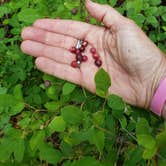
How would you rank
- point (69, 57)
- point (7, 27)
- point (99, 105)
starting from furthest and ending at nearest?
1. point (7, 27)
2. point (69, 57)
3. point (99, 105)

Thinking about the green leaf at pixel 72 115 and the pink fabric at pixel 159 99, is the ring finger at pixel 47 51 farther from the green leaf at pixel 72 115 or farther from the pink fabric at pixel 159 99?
the green leaf at pixel 72 115

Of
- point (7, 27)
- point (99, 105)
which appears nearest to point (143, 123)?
point (99, 105)

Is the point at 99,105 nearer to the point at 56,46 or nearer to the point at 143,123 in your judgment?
the point at 56,46

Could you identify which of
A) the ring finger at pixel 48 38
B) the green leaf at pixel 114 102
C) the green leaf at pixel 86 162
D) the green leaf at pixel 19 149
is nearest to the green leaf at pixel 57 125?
the green leaf at pixel 19 149

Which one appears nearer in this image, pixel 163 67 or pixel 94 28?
pixel 163 67

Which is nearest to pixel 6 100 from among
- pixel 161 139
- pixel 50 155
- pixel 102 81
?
pixel 50 155

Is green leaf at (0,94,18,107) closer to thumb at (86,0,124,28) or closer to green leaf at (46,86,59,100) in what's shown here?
green leaf at (46,86,59,100)

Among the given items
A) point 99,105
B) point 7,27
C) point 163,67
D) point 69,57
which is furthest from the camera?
point 7,27
